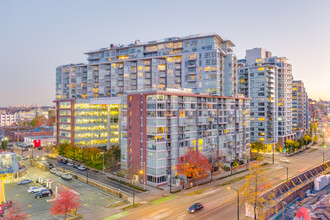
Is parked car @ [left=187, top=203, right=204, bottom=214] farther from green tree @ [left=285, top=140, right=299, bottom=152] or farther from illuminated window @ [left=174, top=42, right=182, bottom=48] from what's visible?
green tree @ [left=285, top=140, right=299, bottom=152]

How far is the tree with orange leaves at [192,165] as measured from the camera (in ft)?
220

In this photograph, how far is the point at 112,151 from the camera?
3612 inches

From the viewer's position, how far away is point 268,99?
12962 cm

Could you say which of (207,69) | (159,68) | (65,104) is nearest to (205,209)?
(207,69)

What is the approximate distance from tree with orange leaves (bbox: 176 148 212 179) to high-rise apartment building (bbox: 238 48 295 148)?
70.0 meters

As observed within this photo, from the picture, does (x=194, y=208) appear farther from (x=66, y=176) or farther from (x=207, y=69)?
(x=207, y=69)

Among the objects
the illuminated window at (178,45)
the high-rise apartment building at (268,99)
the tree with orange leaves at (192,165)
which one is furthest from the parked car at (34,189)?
the high-rise apartment building at (268,99)

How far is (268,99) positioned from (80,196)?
104010 millimetres

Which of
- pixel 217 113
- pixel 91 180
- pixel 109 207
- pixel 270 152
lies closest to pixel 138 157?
pixel 91 180

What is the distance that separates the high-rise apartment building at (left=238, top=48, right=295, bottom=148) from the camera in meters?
129

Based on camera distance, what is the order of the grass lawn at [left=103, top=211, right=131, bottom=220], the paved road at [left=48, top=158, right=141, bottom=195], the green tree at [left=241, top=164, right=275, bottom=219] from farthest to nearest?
the paved road at [left=48, top=158, right=141, bottom=195], the grass lawn at [left=103, top=211, right=131, bottom=220], the green tree at [left=241, top=164, right=275, bottom=219]

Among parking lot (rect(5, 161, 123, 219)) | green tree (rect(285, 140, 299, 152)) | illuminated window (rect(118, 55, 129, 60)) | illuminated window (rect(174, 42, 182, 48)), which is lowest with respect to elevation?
parking lot (rect(5, 161, 123, 219))

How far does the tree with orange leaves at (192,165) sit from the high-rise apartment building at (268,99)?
70034mm

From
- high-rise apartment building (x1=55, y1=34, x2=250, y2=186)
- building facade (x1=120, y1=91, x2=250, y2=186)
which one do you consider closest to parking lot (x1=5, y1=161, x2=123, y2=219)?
building facade (x1=120, y1=91, x2=250, y2=186)
